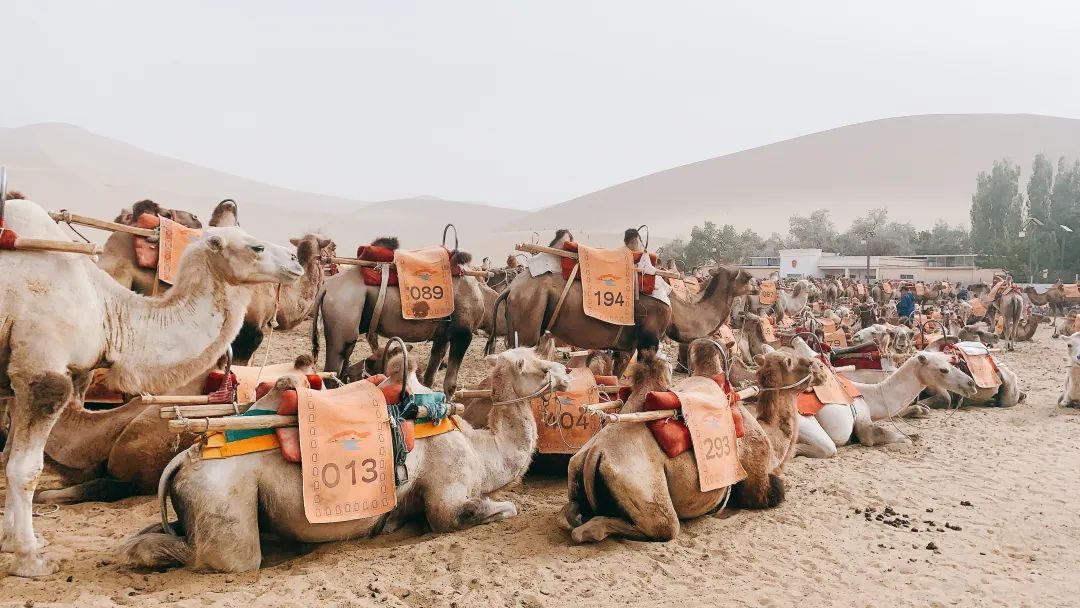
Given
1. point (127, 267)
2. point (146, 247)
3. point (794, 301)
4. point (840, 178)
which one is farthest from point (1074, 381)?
point (840, 178)

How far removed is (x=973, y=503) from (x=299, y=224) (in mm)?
104085

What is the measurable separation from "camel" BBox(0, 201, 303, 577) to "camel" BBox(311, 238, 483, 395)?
3.89 metres

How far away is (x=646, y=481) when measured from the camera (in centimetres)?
520

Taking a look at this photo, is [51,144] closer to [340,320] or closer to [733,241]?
[733,241]

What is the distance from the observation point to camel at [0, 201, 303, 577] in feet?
14.8

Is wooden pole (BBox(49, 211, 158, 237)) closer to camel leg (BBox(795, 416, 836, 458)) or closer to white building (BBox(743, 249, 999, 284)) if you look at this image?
camel leg (BBox(795, 416, 836, 458))

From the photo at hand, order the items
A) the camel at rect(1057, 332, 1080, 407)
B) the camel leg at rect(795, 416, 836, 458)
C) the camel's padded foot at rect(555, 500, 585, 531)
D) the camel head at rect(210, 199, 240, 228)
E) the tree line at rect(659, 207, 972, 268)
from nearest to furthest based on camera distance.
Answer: the camel's padded foot at rect(555, 500, 585, 531)
the camel head at rect(210, 199, 240, 228)
the camel leg at rect(795, 416, 836, 458)
the camel at rect(1057, 332, 1080, 407)
the tree line at rect(659, 207, 972, 268)

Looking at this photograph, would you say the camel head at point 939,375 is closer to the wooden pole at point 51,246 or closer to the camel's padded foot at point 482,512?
the camel's padded foot at point 482,512

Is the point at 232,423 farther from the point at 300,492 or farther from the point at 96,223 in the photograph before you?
the point at 96,223

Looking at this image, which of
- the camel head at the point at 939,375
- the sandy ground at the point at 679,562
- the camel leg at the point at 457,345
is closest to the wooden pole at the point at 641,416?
the sandy ground at the point at 679,562

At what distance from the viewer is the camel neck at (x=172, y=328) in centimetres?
494

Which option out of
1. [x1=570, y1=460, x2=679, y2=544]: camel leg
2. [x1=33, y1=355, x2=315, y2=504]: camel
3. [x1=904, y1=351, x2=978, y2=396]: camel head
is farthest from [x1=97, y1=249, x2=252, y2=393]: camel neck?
[x1=904, y1=351, x2=978, y2=396]: camel head

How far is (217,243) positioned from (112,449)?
205 cm

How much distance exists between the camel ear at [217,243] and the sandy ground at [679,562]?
6.51 ft
